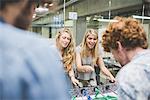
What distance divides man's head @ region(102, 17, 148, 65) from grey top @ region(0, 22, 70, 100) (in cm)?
88

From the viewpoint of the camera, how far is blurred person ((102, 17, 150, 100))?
1140mm

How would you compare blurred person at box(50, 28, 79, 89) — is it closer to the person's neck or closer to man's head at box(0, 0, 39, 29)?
the person's neck

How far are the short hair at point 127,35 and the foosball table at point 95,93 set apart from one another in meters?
0.71

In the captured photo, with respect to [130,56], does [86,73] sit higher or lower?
lower

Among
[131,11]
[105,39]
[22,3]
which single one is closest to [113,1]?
[131,11]

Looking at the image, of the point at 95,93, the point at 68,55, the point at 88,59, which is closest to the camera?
the point at 95,93

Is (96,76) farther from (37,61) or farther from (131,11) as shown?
(37,61)

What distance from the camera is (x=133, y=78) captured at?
3.77ft

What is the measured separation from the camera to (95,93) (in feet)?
7.07

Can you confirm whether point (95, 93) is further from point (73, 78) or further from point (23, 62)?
point (23, 62)

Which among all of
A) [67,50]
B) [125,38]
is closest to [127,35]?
[125,38]

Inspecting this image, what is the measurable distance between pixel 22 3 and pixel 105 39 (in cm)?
100

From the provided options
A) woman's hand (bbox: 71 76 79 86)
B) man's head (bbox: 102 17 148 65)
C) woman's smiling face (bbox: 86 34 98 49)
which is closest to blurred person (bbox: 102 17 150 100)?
man's head (bbox: 102 17 148 65)

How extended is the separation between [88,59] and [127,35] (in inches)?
43.8
